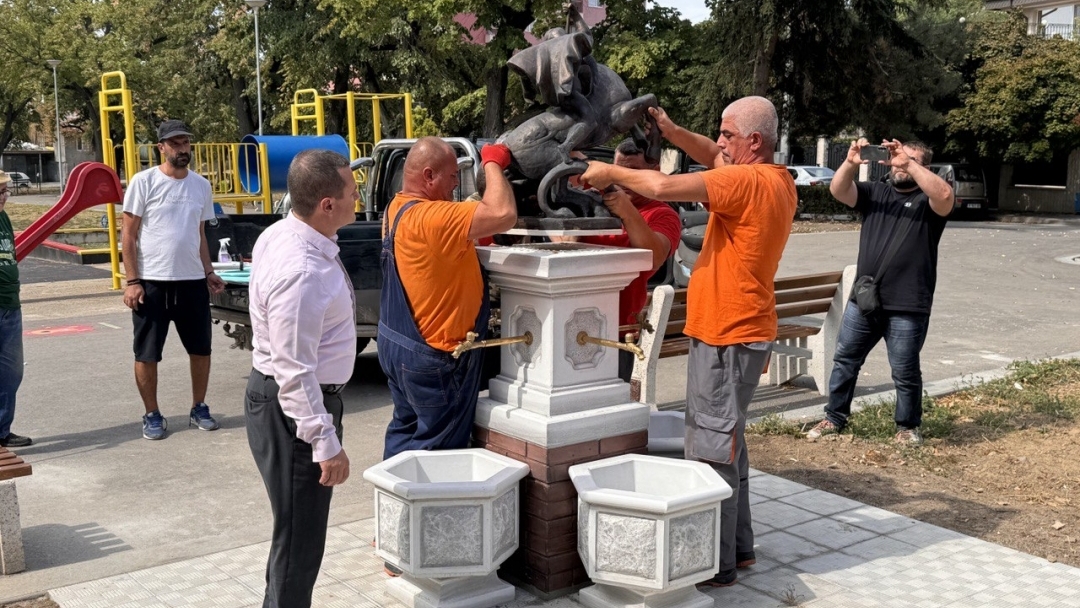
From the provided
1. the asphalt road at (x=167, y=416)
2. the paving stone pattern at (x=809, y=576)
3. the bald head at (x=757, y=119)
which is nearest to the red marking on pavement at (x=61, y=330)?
the asphalt road at (x=167, y=416)

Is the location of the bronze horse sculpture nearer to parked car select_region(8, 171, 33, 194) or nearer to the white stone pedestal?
the white stone pedestal

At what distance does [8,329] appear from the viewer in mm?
6023

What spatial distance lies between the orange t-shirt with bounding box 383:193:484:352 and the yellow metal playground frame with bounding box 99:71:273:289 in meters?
9.60

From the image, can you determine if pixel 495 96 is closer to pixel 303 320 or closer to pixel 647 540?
pixel 647 540

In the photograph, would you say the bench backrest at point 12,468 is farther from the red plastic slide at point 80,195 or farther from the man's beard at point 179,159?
the red plastic slide at point 80,195

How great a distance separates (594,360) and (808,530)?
1557mm

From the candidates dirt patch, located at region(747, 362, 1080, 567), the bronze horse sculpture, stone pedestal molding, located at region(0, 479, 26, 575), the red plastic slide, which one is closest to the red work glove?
the bronze horse sculpture

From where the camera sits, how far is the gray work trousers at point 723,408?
13.0 ft

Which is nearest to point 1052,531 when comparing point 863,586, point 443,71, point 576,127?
point 863,586

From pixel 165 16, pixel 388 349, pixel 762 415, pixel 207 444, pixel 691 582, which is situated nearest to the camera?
pixel 691 582

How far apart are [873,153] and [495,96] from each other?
65.4 feet

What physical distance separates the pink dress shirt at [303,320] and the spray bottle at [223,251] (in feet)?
19.1

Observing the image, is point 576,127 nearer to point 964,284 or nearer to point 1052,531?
point 1052,531

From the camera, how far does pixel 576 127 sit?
411 centimetres
